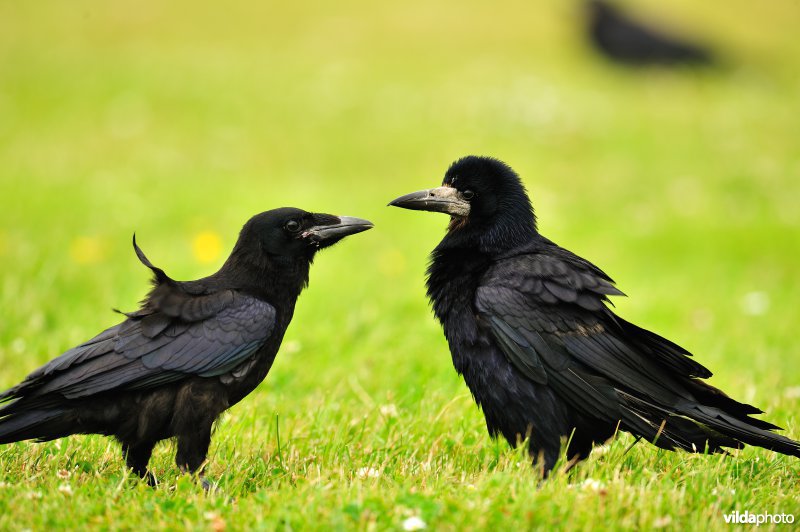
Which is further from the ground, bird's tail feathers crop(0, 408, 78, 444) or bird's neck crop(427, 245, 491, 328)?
bird's neck crop(427, 245, 491, 328)

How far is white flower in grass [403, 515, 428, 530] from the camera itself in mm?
3010

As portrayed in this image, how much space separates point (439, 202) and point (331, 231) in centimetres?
64

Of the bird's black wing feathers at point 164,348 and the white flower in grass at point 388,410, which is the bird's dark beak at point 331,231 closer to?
the bird's black wing feathers at point 164,348

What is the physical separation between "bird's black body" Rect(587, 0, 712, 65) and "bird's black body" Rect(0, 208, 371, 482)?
2060 centimetres

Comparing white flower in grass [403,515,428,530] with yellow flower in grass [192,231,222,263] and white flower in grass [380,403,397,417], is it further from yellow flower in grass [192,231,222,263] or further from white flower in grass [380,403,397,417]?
yellow flower in grass [192,231,222,263]

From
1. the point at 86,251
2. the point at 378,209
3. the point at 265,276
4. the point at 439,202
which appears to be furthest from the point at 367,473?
the point at 378,209

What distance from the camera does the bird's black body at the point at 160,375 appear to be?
387 centimetres

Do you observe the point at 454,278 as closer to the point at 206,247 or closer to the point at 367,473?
the point at 367,473

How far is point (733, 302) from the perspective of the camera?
9.08m

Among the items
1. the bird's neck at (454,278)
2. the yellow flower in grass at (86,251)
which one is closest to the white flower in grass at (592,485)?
the bird's neck at (454,278)

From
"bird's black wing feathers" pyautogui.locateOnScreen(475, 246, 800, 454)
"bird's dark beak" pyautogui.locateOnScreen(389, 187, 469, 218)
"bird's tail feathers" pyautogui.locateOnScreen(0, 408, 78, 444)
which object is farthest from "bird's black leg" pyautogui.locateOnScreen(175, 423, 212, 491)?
"bird's dark beak" pyautogui.locateOnScreen(389, 187, 469, 218)

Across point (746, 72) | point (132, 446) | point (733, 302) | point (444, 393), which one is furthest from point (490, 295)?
point (746, 72)

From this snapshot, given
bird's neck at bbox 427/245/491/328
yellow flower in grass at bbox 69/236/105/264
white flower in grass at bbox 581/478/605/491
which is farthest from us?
yellow flower in grass at bbox 69/236/105/264

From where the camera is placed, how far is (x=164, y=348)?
4.01m
